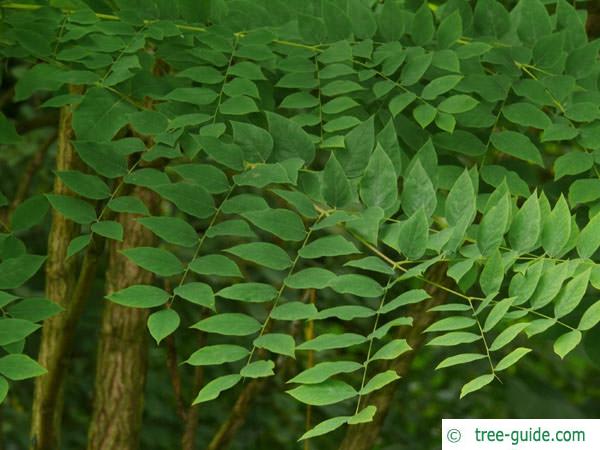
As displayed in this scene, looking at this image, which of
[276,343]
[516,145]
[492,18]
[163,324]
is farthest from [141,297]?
[492,18]

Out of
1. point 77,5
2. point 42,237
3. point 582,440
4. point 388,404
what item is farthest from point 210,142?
point 42,237

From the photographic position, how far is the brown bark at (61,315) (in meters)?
1.51

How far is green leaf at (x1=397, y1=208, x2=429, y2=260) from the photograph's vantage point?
0.95m

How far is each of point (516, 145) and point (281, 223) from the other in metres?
0.34

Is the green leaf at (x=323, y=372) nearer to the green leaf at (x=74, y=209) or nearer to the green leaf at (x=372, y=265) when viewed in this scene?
the green leaf at (x=372, y=265)

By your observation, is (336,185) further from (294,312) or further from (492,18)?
(492,18)

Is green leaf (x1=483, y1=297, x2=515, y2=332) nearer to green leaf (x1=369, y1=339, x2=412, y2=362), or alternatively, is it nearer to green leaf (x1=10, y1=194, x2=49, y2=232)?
green leaf (x1=369, y1=339, x2=412, y2=362)

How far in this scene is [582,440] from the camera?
1.04 meters

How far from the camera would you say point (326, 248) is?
989mm

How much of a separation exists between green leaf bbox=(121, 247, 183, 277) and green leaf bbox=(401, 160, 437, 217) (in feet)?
0.74

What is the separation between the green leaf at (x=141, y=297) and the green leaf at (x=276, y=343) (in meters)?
0.10

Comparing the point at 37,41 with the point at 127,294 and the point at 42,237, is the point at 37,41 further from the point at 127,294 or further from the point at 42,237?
the point at 42,237

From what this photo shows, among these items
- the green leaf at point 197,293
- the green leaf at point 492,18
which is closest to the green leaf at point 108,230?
the green leaf at point 197,293

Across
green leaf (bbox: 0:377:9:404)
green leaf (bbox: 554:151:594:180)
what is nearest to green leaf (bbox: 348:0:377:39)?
green leaf (bbox: 554:151:594:180)
